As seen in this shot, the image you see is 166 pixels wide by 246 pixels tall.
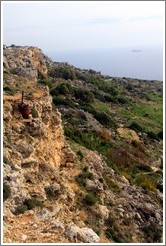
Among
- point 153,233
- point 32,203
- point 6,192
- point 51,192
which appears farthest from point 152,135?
point 6,192

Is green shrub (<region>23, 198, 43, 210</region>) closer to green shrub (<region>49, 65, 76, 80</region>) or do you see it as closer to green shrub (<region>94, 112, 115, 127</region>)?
green shrub (<region>94, 112, 115, 127</region>)

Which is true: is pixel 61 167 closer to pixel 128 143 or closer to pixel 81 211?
pixel 81 211

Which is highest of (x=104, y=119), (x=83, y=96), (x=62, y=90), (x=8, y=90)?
(x=62, y=90)

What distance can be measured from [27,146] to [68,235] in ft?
13.3

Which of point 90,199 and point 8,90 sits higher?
point 8,90

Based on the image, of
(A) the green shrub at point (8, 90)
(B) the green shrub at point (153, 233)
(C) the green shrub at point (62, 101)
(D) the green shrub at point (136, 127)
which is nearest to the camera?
(B) the green shrub at point (153, 233)

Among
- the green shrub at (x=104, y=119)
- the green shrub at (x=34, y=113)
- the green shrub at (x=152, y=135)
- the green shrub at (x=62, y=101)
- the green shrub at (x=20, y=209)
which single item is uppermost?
the green shrub at (x=62, y=101)

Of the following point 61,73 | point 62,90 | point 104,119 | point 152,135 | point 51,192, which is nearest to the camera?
point 51,192

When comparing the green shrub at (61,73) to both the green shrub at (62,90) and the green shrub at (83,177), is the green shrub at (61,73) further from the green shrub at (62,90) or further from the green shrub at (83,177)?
the green shrub at (83,177)

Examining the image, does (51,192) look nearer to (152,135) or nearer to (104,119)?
(104,119)

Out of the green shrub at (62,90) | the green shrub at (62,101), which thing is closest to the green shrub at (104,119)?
the green shrub at (62,101)

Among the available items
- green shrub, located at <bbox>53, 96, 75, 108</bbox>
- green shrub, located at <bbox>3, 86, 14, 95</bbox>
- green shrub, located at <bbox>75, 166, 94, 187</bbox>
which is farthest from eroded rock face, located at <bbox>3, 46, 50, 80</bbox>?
green shrub, located at <bbox>75, 166, 94, 187</bbox>

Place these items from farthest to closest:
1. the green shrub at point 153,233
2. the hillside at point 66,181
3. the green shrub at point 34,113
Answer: the green shrub at point 153,233, the green shrub at point 34,113, the hillside at point 66,181

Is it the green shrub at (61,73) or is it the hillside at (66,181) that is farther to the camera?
the green shrub at (61,73)
